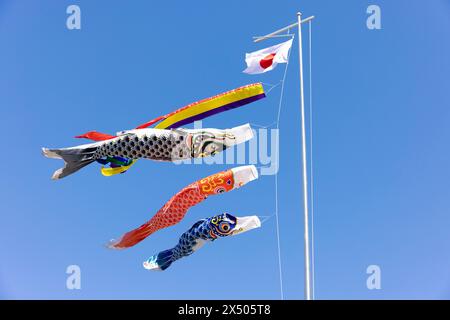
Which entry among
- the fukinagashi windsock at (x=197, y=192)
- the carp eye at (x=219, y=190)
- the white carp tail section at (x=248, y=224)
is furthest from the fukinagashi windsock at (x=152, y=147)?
the white carp tail section at (x=248, y=224)

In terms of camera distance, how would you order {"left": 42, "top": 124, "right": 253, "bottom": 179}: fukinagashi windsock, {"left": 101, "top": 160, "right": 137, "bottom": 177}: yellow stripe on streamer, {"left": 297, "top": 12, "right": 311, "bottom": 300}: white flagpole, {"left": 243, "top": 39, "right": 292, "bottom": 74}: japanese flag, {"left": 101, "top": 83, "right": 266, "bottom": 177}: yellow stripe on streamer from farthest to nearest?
{"left": 243, "top": 39, "right": 292, "bottom": 74}: japanese flag, {"left": 101, "top": 160, "right": 137, "bottom": 177}: yellow stripe on streamer, {"left": 101, "top": 83, "right": 266, "bottom": 177}: yellow stripe on streamer, {"left": 42, "top": 124, "right": 253, "bottom": 179}: fukinagashi windsock, {"left": 297, "top": 12, "right": 311, "bottom": 300}: white flagpole

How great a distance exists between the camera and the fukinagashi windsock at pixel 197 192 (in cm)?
1958

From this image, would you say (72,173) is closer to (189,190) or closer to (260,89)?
(189,190)

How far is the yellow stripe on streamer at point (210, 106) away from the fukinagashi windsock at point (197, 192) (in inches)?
83.7

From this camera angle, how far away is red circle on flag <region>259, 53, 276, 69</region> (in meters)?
20.4

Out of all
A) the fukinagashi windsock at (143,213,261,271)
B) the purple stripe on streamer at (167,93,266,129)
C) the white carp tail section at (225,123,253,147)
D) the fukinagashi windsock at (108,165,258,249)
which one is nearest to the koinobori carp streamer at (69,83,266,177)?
the purple stripe on streamer at (167,93,266,129)

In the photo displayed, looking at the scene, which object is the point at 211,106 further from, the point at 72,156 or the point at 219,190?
the point at 72,156

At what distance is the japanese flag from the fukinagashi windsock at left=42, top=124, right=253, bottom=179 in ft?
9.03

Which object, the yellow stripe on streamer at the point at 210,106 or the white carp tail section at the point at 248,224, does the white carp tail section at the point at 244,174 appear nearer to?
the white carp tail section at the point at 248,224

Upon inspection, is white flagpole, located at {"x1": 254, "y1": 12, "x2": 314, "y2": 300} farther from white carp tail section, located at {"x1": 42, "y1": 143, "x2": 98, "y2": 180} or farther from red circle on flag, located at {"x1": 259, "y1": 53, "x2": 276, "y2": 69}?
white carp tail section, located at {"x1": 42, "y1": 143, "x2": 98, "y2": 180}

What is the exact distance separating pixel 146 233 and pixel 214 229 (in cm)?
278

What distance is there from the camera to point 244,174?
19.6 meters

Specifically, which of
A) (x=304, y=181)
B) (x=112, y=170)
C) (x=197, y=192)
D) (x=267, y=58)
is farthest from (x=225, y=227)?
(x=267, y=58)

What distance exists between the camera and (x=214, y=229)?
19359mm
